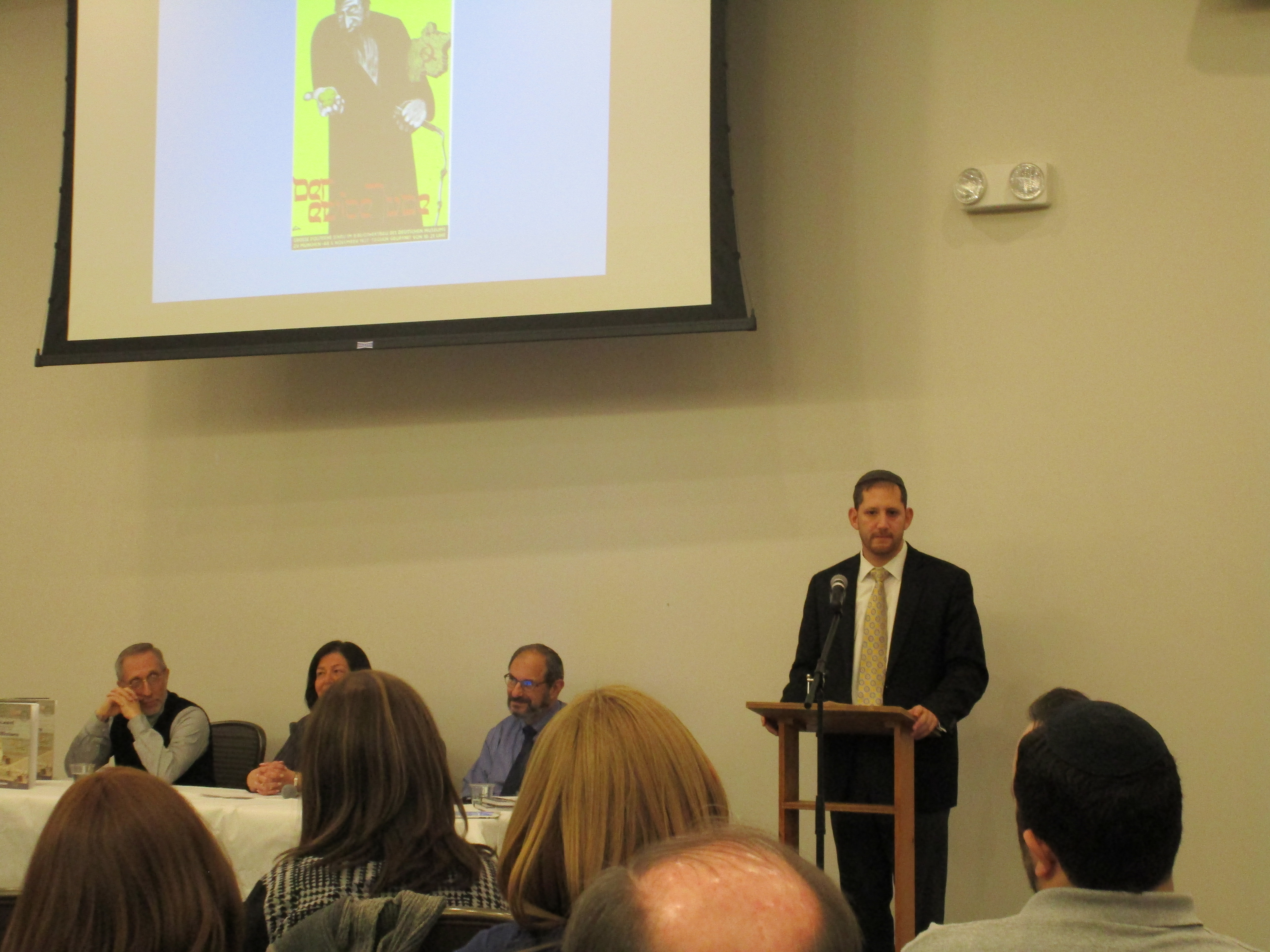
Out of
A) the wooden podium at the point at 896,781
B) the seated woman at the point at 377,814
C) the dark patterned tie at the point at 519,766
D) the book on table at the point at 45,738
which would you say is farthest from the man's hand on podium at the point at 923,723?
the book on table at the point at 45,738

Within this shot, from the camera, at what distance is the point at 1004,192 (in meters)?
4.12

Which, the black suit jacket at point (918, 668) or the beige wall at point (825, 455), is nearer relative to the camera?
the black suit jacket at point (918, 668)

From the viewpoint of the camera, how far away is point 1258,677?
12.4 ft

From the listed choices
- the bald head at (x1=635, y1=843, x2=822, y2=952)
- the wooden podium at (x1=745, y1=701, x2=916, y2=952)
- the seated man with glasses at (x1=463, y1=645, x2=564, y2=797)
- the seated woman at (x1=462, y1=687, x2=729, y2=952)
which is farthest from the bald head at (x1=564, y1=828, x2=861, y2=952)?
the seated man with glasses at (x1=463, y1=645, x2=564, y2=797)

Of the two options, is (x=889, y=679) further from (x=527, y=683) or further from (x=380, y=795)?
(x=380, y=795)

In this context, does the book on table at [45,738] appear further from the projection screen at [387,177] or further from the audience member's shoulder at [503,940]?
the audience member's shoulder at [503,940]

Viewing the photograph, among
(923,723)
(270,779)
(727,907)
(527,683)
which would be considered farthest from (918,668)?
(727,907)

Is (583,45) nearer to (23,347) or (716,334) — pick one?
(716,334)

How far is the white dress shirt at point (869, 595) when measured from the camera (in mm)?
3557

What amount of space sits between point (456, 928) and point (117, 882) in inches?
18.3

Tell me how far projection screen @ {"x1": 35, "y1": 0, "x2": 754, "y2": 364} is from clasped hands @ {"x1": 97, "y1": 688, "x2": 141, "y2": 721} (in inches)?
52.2

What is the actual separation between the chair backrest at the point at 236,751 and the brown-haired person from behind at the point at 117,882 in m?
3.24

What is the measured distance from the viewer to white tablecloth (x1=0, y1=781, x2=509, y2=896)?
9.82 ft

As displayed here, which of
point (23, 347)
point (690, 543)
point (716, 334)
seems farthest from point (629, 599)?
point (23, 347)
